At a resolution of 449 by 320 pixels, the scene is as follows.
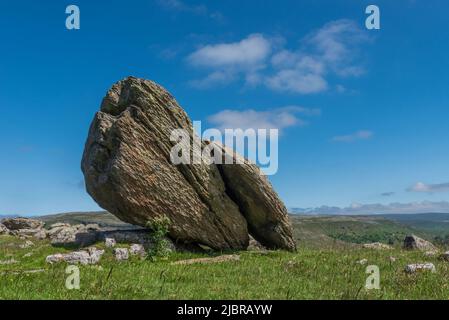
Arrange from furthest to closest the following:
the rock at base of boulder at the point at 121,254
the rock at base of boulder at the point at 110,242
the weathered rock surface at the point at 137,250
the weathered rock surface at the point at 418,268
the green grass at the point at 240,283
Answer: the rock at base of boulder at the point at 110,242 < the weathered rock surface at the point at 137,250 < the rock at base of boulder at the point at 121,254 < the weathered rock surface at the point at 418,268 < the green grass at the point at 240,283

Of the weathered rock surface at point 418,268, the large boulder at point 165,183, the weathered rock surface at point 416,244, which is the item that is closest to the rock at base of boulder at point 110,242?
the large boulder at point 165,183

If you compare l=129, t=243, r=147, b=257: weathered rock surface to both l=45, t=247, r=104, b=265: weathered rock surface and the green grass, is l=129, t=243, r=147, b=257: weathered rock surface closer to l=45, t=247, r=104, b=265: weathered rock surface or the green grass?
l=45, t=247, r=104, b=265: weathered rock surface

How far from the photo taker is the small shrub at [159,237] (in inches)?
1209

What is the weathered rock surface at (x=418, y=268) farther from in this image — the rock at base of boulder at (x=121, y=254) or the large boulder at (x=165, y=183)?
the rock at base of boulder at (x=121, y=254)

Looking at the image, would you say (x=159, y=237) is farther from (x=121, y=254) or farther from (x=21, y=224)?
(x=21, y=224)

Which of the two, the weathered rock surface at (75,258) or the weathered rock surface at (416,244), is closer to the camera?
the weathered rock surface at (75,258)

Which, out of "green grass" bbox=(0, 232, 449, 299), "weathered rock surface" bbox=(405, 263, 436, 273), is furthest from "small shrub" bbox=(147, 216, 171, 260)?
"weathered rock surface" bbox=(405, 263, 436, 273)

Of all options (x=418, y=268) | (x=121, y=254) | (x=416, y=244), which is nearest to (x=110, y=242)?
(x=121, y=254)

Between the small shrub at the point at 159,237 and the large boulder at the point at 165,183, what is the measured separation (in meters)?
1.34

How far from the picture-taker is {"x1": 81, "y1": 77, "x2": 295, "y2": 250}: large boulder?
112 ft

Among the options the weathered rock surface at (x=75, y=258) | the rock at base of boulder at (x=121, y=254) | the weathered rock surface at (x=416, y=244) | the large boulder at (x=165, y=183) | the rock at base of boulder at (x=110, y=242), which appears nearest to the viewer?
the weathered rock surface at (x=75, y=258)

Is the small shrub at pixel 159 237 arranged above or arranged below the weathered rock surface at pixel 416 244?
above

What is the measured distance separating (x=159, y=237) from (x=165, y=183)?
456 centimetres

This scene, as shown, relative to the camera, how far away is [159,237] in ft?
104
